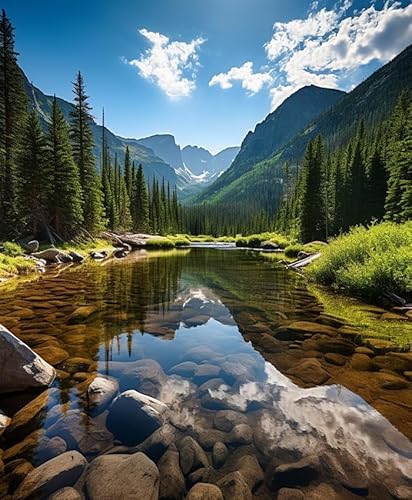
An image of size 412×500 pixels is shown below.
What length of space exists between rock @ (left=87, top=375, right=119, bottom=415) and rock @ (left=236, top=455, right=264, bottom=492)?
207 cm

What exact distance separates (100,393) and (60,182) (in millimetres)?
28247

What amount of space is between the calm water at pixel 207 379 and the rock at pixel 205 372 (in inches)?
1.5

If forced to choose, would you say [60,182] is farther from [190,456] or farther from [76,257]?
[190,456]

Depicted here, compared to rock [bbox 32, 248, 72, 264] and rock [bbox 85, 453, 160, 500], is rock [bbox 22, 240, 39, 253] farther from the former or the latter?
rock [bbox 85, 453, 160, 500]

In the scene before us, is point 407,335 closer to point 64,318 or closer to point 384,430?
point 384,430

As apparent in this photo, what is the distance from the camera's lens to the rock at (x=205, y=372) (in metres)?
5.25

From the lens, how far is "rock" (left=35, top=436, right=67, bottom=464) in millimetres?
3234

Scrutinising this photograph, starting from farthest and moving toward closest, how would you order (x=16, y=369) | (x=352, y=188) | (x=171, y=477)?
(x=352, y=188)
(x=16, y=369)
(x=171, y=477)

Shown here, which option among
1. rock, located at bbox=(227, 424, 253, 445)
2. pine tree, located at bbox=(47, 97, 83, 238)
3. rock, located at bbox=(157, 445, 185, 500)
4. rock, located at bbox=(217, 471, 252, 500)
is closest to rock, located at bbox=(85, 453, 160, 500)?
rock, located at bbox=(157, 445, 185, 500)

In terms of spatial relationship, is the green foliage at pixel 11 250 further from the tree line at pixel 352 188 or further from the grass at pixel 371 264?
the tree line at pixel 352 188

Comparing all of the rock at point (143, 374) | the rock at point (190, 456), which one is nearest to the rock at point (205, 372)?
the rock at point (143, 374)

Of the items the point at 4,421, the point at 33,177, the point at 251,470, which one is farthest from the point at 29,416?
the point at 33,177

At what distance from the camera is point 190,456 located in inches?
131

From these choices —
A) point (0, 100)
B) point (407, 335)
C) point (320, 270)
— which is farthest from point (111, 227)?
point (407, 335)
